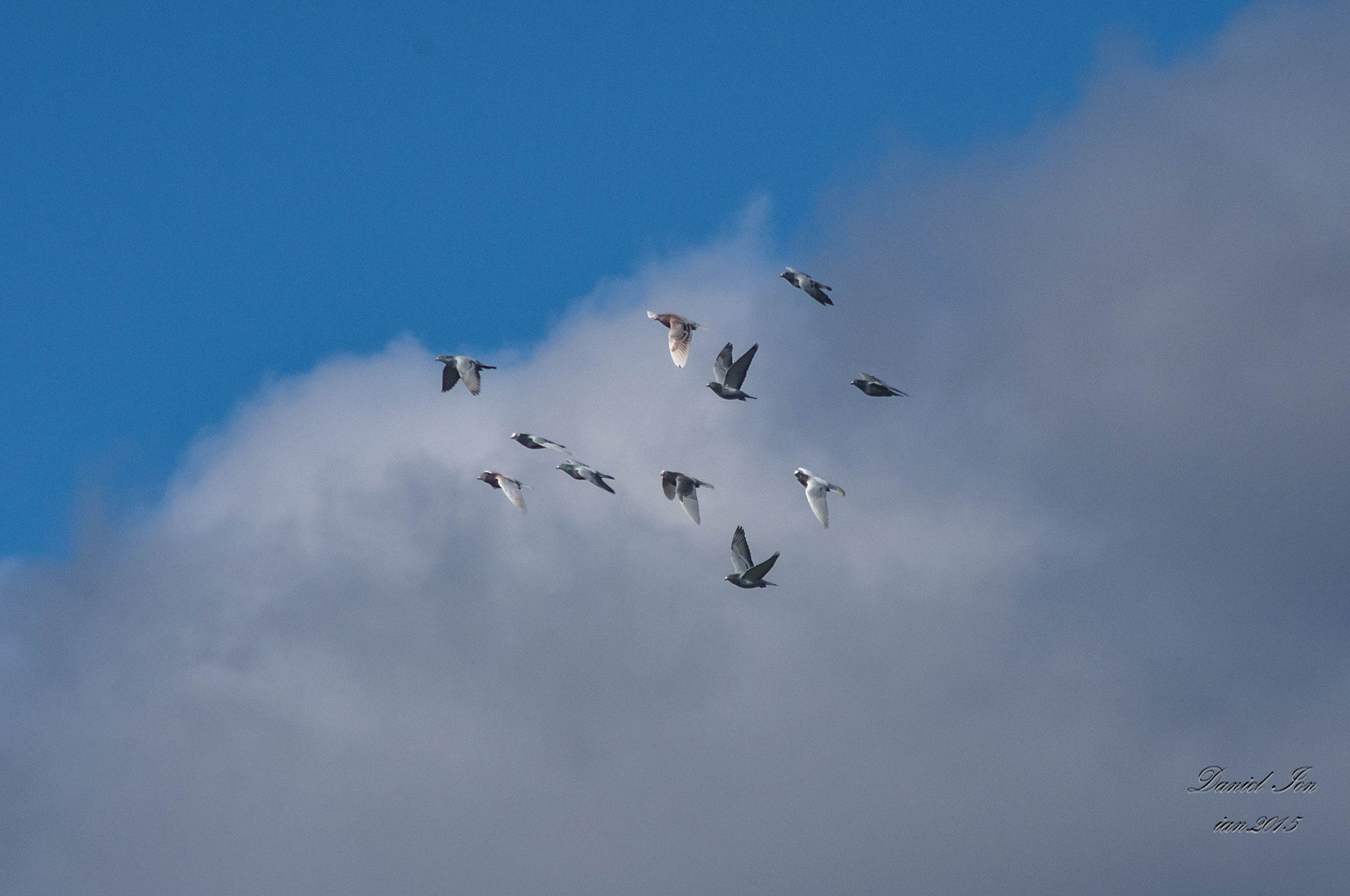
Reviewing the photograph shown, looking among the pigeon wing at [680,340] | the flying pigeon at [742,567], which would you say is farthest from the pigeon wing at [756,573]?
the pigeon wing at [680,340]

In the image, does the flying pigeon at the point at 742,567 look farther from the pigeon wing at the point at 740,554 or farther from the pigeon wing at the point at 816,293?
the pigeon wing at the point at 816,293

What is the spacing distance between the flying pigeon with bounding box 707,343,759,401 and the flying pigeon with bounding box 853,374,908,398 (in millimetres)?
5462

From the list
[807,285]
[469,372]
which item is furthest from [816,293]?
[469,372]

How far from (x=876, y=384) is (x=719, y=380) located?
7.90m

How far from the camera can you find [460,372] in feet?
308

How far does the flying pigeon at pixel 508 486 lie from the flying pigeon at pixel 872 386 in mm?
18095

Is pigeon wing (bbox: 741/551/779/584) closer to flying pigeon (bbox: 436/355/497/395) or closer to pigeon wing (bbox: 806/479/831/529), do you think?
pigeon wing (bbox: 806/479/831/529)

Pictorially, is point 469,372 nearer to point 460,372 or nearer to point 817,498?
point 460,372

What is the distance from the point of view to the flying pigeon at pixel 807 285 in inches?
3533

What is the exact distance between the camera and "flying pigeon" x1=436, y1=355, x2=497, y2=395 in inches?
3679

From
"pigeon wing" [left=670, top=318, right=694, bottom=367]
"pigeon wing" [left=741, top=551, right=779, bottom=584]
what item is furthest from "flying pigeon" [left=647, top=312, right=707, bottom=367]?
"pigeon wing" [left=741, top=551, right=779, bottom=584]

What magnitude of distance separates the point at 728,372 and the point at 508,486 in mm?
14270

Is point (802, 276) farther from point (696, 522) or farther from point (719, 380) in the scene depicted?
point (696, 522)

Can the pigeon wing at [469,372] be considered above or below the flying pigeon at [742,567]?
above
